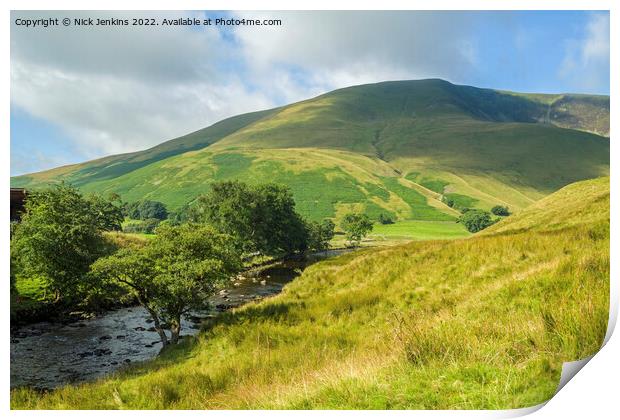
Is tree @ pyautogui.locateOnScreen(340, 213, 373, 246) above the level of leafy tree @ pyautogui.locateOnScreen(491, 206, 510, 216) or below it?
above

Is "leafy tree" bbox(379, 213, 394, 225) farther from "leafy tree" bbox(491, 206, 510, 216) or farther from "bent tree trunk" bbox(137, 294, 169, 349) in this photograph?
"bent tree trunk" bbox(137, 294, 169, 349)

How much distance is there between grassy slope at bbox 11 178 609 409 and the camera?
5270mm

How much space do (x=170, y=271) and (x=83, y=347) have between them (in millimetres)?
5344

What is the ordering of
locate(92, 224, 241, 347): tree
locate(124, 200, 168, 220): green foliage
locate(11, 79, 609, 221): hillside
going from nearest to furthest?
locate(92, 224, 241, 347): tree < locate(124, 200, 168, 220): green foliage < locate(11, 79, 609, 221): hillside

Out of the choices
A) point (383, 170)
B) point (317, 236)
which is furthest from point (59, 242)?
point (383, 170)

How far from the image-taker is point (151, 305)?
18.9 m

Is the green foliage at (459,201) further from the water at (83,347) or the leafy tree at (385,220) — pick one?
the water at (83,347)

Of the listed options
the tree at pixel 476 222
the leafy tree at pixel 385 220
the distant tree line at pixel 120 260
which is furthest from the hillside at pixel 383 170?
the distant tree line at pixel 120 260

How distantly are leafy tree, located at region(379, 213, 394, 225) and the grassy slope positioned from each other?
286ft

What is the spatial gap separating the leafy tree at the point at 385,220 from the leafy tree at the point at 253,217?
1627 inches

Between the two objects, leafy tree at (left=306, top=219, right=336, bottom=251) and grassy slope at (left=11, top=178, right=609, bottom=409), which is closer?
grassy slope at (left=11, top=178, right=609, bottom=409)

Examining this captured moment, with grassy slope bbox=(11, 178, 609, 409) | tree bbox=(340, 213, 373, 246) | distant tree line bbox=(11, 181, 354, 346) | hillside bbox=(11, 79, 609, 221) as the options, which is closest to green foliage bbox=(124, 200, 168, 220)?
hillside bbox=(11, 79, 609, 221)

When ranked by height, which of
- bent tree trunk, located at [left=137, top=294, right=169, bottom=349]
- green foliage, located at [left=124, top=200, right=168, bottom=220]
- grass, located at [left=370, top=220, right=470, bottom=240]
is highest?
green foliage, located at [left=124, top=200, right=168, bottom=220]
